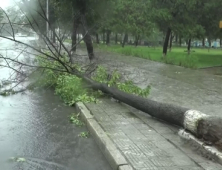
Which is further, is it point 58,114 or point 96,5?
point 96,5

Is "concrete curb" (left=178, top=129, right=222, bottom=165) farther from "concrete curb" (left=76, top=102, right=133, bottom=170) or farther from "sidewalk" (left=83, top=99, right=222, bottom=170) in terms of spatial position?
"concrete curb" (left=76, top=102, right=133, bottom=170)

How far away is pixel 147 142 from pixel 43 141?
193cm

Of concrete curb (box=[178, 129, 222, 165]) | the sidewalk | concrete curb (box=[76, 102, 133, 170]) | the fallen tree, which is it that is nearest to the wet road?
concrete curb (box=[76, 102, 133, 170])

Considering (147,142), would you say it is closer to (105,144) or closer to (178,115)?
(105,144)

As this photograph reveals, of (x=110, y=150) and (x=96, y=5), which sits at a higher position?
(x=96, y=5)

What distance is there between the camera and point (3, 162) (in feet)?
16.3

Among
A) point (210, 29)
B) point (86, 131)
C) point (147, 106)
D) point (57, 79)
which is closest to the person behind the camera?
point (86, 131)

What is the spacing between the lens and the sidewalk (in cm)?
451

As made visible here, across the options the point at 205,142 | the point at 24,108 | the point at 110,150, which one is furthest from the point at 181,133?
the point at 24,108

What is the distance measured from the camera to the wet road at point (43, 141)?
493 centimetres

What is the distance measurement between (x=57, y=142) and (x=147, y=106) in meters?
2.21

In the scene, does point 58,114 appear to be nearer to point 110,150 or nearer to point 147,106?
point 147,106

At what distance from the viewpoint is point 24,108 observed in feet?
28.1

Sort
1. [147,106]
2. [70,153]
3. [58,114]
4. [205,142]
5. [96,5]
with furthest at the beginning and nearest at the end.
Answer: [96,5] → [58,114] → [147,106] → [70,153] → [205,142]
